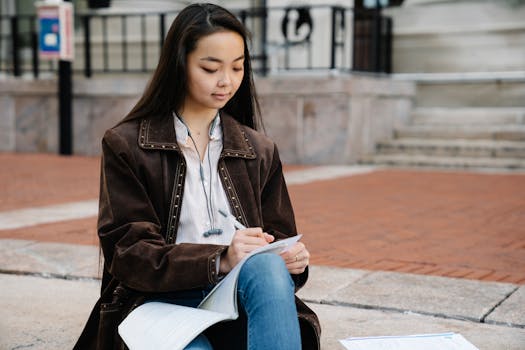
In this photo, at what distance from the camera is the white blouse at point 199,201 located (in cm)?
217

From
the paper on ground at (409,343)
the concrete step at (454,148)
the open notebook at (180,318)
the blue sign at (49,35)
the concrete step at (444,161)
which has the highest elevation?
the blue sign at (49,35)

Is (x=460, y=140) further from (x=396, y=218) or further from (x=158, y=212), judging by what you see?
(x=158, y=212)

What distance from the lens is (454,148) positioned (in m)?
10.1

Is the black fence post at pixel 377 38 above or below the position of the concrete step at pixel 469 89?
above

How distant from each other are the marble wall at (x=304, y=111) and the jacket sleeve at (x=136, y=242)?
808cm

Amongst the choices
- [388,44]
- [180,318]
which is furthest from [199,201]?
[388,44]

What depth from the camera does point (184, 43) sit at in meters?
2.14

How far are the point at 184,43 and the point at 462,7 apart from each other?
33.5ft

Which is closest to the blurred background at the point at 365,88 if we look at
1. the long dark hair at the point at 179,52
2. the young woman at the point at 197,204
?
the young woman at the point at 197,204

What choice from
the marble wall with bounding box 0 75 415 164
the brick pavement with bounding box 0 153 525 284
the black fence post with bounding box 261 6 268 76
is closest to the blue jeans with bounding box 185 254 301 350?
the brick pavement with bounding box 0 153 525 284

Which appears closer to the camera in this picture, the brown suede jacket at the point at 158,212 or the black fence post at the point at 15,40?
the brown suede jacket at the point at 158,212

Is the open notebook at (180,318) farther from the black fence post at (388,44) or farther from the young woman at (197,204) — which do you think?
the black fence post at (388,44)

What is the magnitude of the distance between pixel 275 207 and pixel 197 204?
270 mm

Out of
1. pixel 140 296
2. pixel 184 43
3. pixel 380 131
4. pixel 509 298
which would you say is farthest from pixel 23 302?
pixel 380 131
